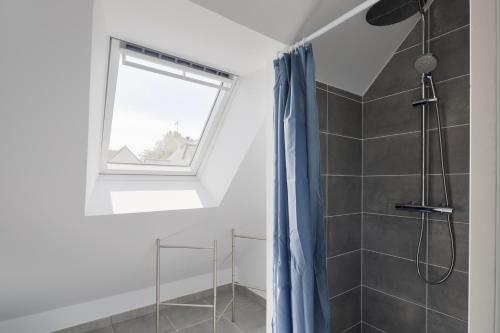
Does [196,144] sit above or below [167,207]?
above

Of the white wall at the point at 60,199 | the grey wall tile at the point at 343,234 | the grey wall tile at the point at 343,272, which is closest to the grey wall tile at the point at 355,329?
the grey wall tile at the point at 343,272

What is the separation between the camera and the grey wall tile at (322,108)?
1.62 metres

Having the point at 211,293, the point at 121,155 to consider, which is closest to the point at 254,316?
the point at 211,293

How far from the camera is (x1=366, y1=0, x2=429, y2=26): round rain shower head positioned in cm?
130

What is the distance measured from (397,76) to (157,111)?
1729 mm

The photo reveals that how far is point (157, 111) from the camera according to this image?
180cm

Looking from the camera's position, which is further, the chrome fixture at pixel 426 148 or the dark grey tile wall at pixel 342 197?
the dark grey tile wall at pixel 342 197

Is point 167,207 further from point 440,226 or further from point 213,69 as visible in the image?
point 440,226

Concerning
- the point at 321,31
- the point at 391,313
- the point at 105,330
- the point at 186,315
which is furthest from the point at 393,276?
the point at 105,330

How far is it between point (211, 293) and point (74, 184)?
194 centimetres

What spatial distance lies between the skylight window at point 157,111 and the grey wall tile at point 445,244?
1.66 metres

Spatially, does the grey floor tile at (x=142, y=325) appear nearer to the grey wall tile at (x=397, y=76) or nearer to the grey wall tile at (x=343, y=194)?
the grey wall tile at (x=343, y=194)

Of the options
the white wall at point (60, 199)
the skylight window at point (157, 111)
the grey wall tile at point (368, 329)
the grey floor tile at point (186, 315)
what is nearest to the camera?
the white wall at point (60, 199)

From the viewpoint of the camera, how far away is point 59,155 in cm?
118
